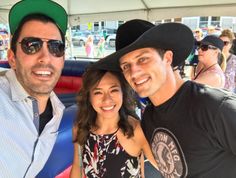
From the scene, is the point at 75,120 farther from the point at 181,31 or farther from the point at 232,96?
the point at 232,96

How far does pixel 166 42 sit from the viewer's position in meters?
1.22

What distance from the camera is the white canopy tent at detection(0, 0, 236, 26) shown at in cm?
494

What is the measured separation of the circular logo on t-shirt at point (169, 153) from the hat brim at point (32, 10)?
0.91m

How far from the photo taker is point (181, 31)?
1229 mm

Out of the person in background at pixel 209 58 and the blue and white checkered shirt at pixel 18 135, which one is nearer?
the blue and white checkered shirt at pixel 18 135

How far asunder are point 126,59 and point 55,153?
3.07 ft

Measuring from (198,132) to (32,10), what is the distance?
1140mm

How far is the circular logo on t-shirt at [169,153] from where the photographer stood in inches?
44.0

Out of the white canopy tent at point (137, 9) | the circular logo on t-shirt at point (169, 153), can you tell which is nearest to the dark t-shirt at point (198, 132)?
the circular logo on t-shirt at point (169, 153)

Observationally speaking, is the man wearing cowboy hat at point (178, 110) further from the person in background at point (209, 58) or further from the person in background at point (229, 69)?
the person in background at point (229, 69)

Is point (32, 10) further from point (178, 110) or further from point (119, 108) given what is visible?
point (178, 110)

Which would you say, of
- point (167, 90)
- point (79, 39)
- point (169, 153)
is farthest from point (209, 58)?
point (79, 39)

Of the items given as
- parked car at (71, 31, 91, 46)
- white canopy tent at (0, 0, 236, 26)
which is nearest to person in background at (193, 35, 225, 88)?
white canopy tent at (0, 0, 236, 26)

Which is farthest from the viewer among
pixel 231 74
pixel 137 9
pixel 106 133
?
pixel 137 9
